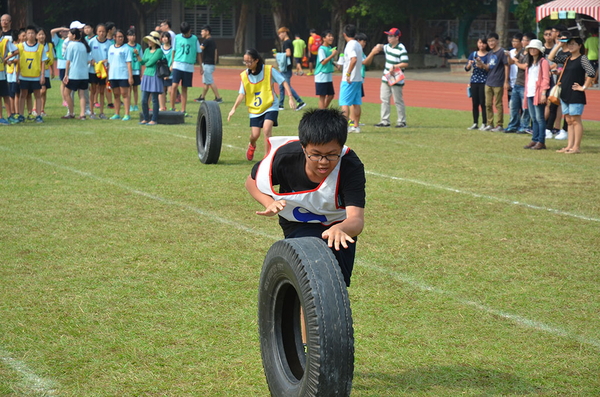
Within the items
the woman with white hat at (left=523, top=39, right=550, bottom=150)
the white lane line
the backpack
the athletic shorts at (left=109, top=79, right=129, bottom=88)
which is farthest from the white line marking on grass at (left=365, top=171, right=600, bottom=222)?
the backpack

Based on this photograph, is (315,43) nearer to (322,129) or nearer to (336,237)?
(322,129)

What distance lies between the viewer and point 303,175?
3830 millimetres

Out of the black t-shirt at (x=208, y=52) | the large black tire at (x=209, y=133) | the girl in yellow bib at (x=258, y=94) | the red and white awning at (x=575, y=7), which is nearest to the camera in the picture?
the large black tire at (x=209, y=133)

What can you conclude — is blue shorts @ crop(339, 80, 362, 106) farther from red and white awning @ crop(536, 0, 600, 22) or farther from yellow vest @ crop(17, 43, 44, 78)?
A: red and white awning @ crop(536, 0, 600, 22)

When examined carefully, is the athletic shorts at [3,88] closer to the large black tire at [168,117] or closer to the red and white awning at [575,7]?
the large black tire at [168,117]

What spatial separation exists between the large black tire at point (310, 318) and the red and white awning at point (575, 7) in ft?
76.8

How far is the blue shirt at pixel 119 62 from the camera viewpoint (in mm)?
15945

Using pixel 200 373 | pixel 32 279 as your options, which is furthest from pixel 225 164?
pixel 200 373

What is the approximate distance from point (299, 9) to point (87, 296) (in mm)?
43502

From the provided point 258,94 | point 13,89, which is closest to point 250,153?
point 258,94

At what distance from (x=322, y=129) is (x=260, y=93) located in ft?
24.5

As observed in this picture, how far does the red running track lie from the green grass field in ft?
35.5

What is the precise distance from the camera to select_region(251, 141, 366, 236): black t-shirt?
376cm

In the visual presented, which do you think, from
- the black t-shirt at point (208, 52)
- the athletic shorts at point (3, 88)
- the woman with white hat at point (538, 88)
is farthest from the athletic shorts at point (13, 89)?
the woman with white hat at point (538, 88)
